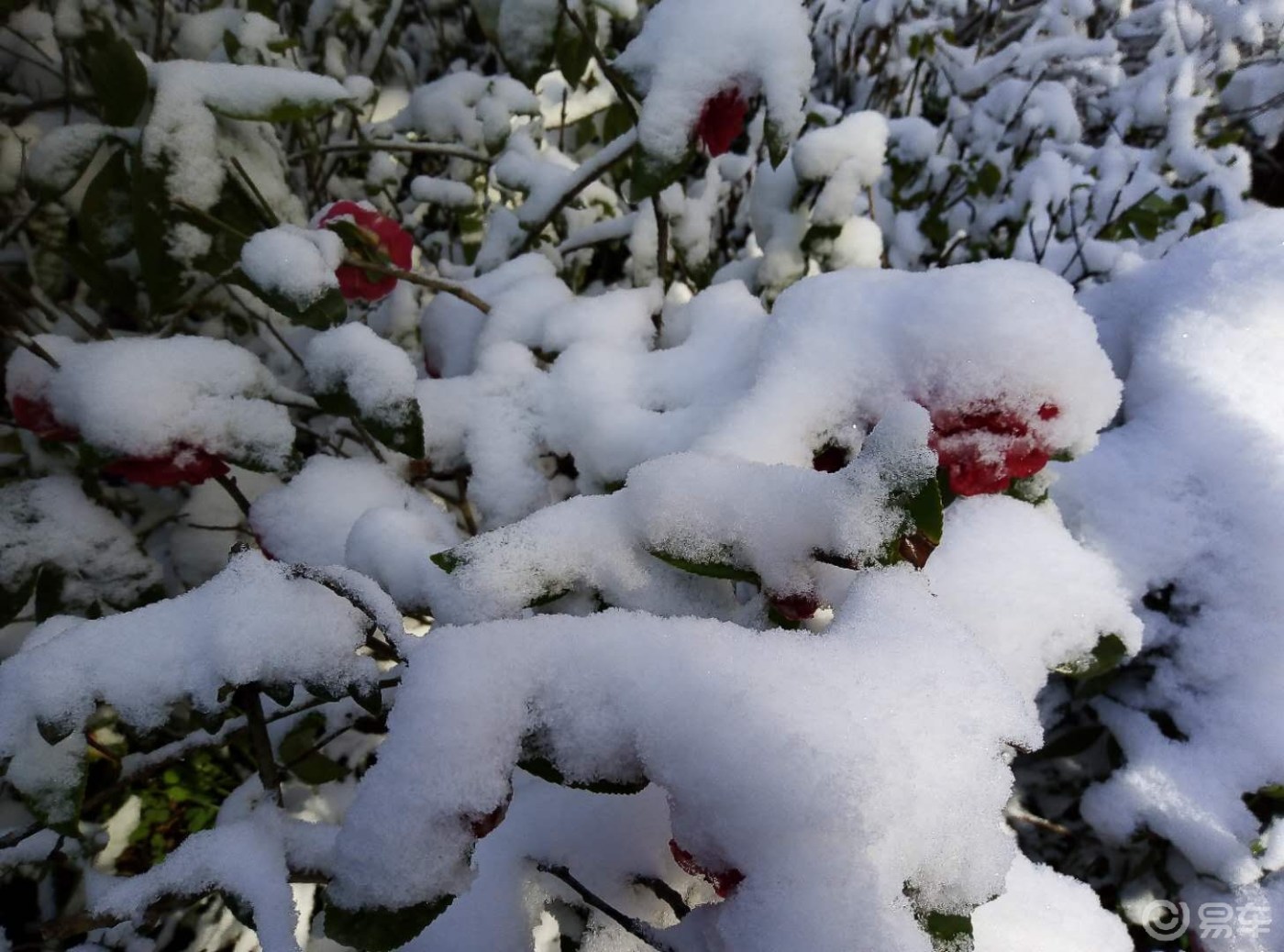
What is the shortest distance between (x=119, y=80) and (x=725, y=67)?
2.35ft

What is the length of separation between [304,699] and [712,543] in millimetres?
650

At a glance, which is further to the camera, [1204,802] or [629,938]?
[1204,802]

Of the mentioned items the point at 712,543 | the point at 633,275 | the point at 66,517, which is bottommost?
the point at 66,517

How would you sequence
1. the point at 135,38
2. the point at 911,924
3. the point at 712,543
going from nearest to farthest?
1. the point at 911,924
2. the point at 712,543
3. the point at 135,38

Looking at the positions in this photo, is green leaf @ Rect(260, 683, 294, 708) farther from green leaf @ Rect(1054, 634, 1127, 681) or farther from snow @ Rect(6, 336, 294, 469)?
green leaf @ Rect(1054, 634, 1127, 681)

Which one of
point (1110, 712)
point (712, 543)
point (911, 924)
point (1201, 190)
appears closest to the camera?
point (911, 924)

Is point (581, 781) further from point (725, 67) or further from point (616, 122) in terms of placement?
point (616, 122)

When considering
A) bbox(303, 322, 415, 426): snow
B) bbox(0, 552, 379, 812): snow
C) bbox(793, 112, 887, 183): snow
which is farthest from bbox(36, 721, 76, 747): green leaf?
bbox(793, 112, 887, 183): snow

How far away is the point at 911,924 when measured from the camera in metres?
0.37

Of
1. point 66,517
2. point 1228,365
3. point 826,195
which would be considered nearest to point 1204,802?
point 1228,365

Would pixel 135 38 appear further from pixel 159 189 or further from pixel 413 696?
pixel 413 696

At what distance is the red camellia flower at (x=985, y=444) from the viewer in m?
0.60

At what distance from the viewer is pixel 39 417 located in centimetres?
82

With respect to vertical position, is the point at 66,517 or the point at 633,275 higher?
the point at 633,275
